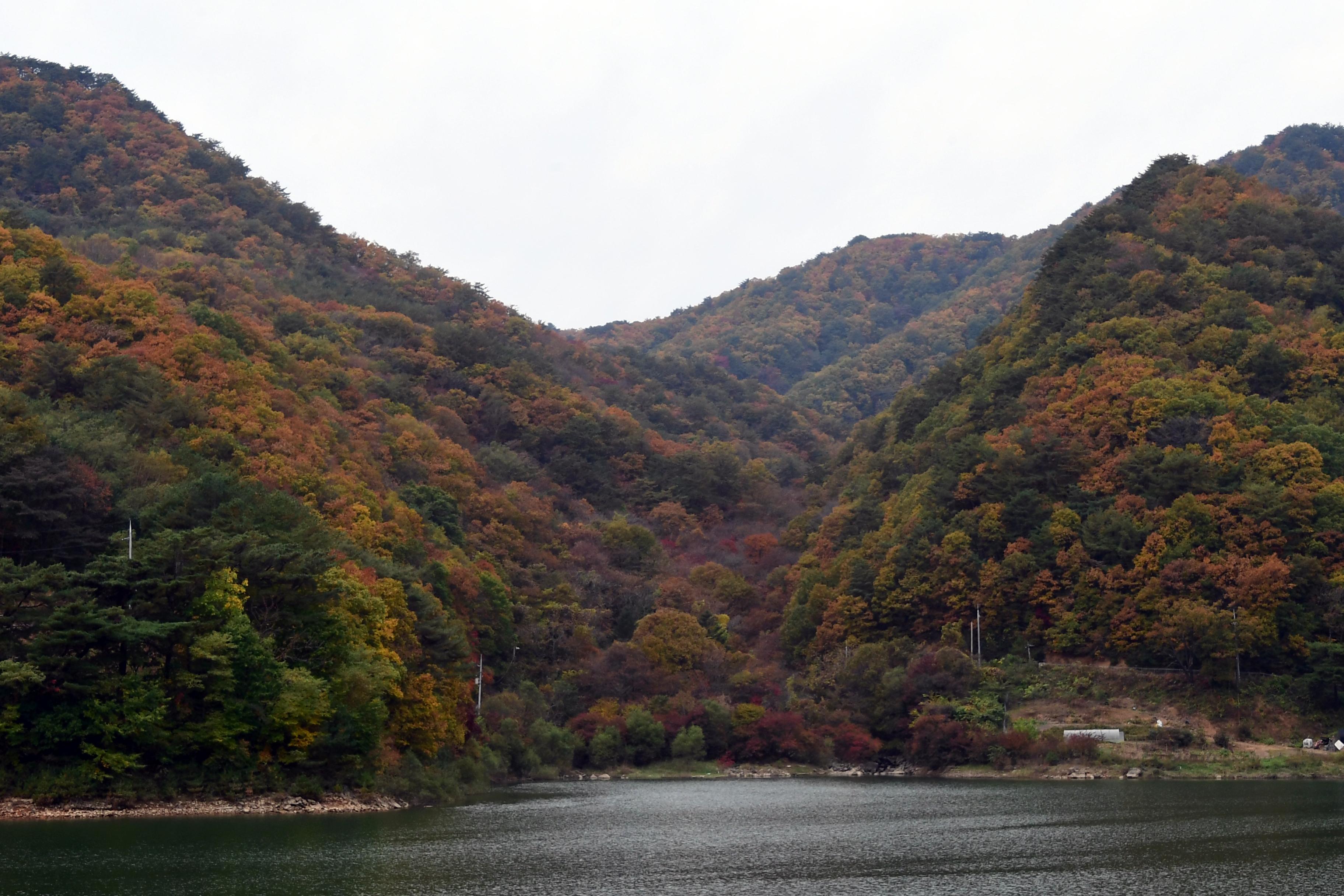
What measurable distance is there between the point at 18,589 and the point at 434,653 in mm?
19804

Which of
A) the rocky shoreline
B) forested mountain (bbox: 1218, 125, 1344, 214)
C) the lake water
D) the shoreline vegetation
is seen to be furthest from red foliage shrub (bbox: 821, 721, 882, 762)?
forested mountain (bbox: 1218, 125, 1344, 214)

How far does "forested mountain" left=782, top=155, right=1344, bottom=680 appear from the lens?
211 ft

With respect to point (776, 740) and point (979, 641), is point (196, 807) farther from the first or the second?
point (979, 641)

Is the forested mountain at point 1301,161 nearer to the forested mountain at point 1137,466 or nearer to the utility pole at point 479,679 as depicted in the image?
the forested mountain at point 1137,466

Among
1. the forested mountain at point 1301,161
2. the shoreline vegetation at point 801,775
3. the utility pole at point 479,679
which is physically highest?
the forested mountain at point 1301,161

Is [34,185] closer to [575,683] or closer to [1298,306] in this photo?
[575,683]

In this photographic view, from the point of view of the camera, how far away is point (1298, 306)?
→ 8138 cm

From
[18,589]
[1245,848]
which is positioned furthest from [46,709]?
[1245,848]

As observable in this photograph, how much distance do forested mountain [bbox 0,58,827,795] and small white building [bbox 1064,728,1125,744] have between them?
20.0m

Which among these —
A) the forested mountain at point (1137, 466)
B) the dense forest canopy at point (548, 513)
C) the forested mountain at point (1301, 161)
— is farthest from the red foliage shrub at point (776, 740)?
the forested mountain at point (1301, 161)

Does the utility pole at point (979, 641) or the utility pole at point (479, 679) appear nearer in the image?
the utility pole at point (479, 679)

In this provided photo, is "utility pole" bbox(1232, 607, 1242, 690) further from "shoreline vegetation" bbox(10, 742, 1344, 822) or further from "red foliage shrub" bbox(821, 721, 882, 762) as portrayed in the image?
"red foliage shrub" bbox(821, 721, 882, 762)

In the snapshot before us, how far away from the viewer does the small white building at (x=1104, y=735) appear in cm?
6222

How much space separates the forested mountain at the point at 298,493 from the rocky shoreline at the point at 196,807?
619 millimetres
